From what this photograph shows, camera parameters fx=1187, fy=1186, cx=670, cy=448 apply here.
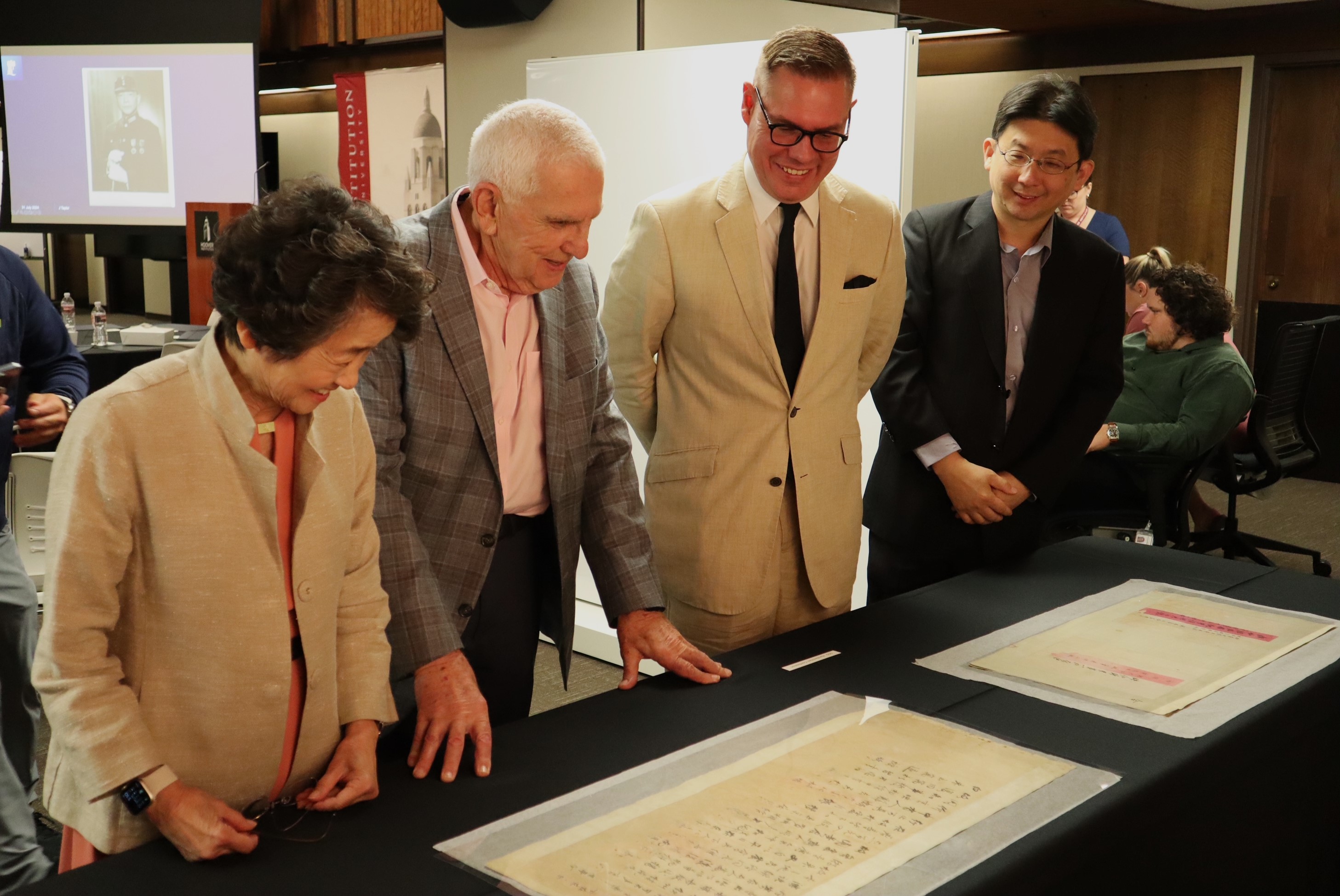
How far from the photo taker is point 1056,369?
7.66 ft

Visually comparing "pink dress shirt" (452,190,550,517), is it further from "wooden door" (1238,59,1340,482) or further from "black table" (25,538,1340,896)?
"wooden door" (1238,59,1340,482)

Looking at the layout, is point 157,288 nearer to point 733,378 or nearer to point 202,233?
point 202,233

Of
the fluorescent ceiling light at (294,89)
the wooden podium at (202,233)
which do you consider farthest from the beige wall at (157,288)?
the wooden podium at (202,233)

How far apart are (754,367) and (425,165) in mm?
3663

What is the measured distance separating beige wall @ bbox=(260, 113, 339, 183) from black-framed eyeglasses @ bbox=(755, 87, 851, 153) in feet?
23.2

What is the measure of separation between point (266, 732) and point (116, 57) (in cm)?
538

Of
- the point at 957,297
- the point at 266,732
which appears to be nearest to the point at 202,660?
the point at 266,732

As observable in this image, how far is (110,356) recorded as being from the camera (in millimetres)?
4559

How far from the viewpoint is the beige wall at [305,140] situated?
8.65 m

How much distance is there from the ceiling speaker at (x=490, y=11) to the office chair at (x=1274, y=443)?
3.00 metres

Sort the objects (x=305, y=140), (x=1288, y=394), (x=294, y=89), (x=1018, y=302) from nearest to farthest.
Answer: (x=1018, y=302), (x=1288, y=394), (x=294, y=89), (x=305, y=140)

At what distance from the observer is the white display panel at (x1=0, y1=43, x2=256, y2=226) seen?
5.70 metres

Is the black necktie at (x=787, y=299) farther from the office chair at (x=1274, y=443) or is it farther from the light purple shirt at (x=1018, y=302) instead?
the office chair at (x=1274, y=443)

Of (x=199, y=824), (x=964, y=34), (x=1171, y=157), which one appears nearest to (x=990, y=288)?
(x=199, y=824)
